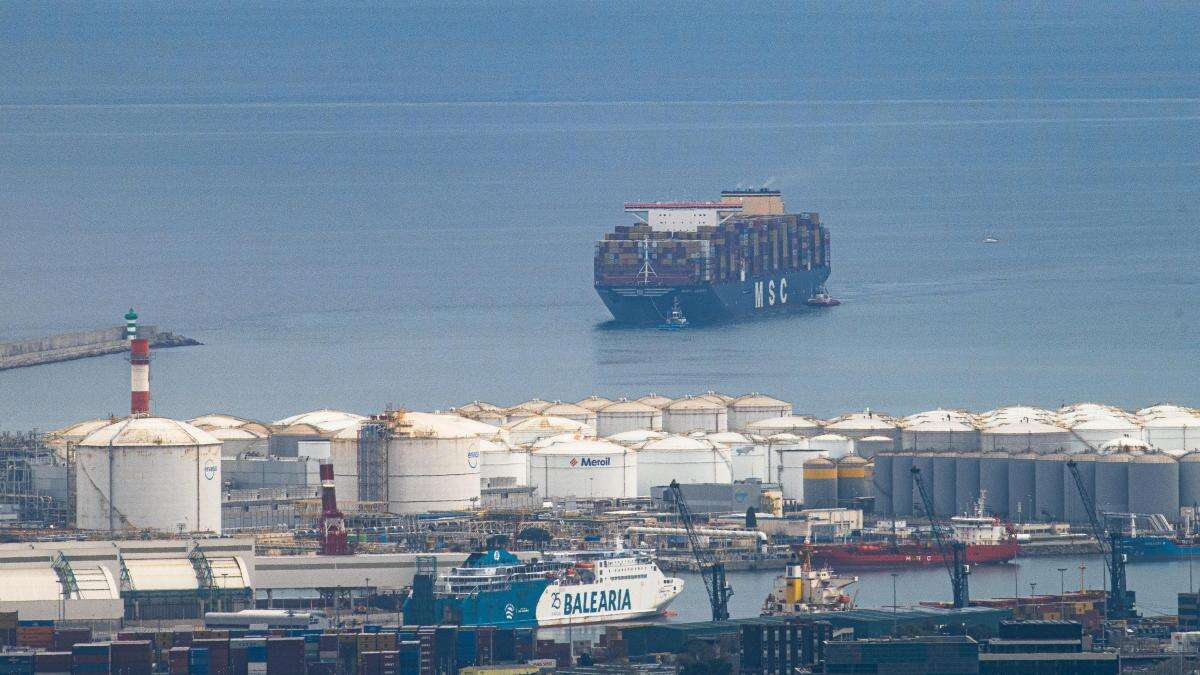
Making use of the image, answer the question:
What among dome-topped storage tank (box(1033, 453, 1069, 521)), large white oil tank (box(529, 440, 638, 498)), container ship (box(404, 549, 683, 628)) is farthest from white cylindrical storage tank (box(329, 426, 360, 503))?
dome-topped storage tank (box(1033, 453, 1069, 521))

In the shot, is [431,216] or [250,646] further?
[431,216]

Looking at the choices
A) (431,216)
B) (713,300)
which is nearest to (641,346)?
(713,300)

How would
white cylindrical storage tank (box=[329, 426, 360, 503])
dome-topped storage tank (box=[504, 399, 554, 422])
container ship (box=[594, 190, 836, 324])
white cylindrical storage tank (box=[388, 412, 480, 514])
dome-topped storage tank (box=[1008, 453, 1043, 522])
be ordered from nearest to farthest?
1. white cylindrical storage tank (box=[388, 412, 480, 514])
2. white cylindrical storage tank (box=[329, 426, 360, 503])
3. dome-topped storage tank (box=[1008, 453, 1043, 522])
4. dome-topped storage tank (box=[504, 399, 554, 422])
5. container ship (box=[594, 190, 836, 324])

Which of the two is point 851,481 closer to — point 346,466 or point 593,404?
point 593,404

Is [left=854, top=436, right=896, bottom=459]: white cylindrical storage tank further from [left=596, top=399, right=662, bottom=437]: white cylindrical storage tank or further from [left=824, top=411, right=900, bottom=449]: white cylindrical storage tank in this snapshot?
[left=596, top=399, right=662, bottom=437]: white cylindrical storage tank

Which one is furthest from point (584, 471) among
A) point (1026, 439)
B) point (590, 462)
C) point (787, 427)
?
point (1026, 439)

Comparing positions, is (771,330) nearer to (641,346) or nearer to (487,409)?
(641,346)
